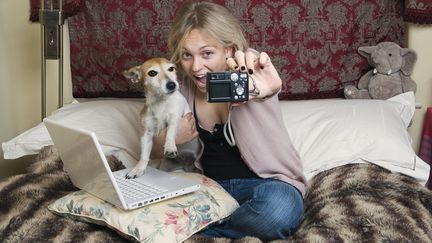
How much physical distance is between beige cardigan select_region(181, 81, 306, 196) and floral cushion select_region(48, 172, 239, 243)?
0.14 meters

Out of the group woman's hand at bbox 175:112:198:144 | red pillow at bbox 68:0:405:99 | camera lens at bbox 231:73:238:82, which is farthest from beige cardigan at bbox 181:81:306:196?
red pillow at bbox 68:0:405:99

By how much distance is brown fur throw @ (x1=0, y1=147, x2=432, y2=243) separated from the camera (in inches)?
53.4

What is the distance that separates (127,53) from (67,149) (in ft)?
3.31

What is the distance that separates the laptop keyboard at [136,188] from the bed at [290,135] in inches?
2.0

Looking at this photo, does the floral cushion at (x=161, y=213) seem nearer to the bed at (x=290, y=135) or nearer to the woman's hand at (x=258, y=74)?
the bed at (x=290, y=135)

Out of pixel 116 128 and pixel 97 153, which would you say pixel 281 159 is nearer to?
pixel 97 153

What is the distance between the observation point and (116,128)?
6.64 ft

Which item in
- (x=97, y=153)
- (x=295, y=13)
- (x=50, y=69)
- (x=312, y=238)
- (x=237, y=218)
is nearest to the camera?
(x=97, y=153)

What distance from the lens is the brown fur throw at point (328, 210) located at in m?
1.36

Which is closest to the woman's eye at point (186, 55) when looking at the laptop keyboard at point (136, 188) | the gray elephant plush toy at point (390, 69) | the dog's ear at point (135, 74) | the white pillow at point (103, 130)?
the dog's ear at point (135, 74)

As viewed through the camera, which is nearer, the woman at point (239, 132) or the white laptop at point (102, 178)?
the white laptop at point (102, 178)

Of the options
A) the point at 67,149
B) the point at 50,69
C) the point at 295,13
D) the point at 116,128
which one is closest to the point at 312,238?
the point at 67,149

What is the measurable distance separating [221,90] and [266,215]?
1.17 feet

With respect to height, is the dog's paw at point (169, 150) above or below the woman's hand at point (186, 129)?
below
